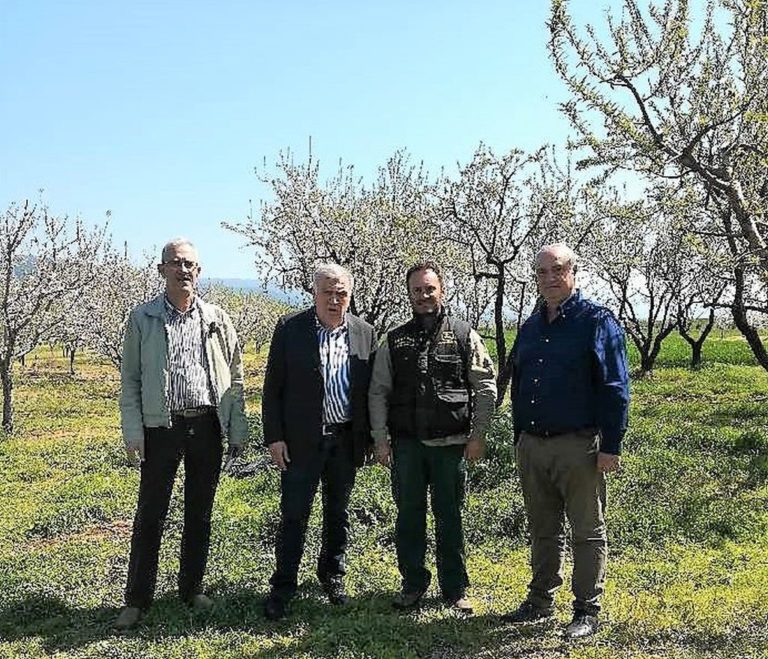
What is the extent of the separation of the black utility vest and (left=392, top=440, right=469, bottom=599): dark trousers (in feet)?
0.48

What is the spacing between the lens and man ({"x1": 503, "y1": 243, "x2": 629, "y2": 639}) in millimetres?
4406

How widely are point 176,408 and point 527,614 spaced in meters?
2.50

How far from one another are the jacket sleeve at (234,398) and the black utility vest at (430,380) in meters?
0.99

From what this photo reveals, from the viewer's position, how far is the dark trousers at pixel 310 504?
4926mm

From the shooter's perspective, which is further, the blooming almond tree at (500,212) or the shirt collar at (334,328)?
the blooming almond tree at (500,212)

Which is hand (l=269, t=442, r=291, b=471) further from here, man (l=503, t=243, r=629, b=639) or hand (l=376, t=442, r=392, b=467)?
man (l=503, t=243, r=629, b=639)

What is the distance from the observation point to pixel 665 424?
515 inches

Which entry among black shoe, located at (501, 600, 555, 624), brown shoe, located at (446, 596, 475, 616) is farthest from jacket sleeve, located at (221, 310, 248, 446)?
black shoe, located at (501, 600, 555, 624)

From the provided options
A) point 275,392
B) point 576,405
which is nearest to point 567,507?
point 576,405

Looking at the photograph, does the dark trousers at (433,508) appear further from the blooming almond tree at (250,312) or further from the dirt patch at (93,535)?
the blooming almond tree at (250,312)

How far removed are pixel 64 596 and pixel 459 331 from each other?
3300 millimetres

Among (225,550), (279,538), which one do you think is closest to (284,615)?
(279,538)

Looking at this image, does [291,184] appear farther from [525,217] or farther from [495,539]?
[495,539]

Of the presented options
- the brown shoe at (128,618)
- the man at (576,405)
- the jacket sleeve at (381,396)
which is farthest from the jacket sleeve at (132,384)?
the man at (576,405)
